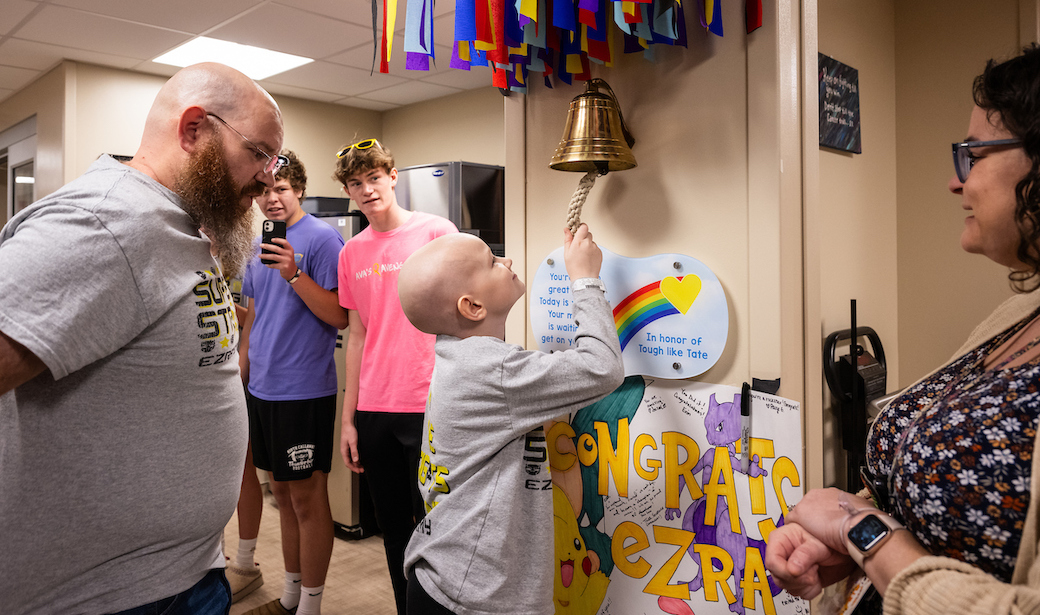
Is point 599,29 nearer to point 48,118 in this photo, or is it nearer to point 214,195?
point 214,195

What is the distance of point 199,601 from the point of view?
1161 millimetres

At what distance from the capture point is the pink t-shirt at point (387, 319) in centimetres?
210

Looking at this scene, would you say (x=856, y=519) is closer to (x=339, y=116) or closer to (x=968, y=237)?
(x=968, y=237)

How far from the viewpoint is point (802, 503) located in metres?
1.00

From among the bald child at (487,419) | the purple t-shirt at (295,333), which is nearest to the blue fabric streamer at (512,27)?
the bald child at (487,419)

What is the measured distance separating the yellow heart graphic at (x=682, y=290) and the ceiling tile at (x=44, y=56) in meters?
4.48

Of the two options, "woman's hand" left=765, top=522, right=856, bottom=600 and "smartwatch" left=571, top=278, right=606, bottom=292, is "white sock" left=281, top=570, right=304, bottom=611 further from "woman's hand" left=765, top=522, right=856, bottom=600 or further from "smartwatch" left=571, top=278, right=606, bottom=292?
"woman's hand" left=765, top=522, right=856, bottom=600

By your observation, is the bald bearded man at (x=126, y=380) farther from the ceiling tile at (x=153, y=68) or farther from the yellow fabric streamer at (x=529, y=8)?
the ceiling tile at (x=153, y=68)

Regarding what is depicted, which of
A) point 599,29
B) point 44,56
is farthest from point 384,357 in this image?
point 44,56

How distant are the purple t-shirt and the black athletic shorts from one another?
Result: 4 cm

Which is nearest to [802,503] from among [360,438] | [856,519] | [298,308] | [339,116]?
[856,519]

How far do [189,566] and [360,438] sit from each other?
1090 millimetres

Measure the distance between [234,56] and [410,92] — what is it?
4.54 ft

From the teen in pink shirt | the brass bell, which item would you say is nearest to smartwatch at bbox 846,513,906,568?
the brass bell
